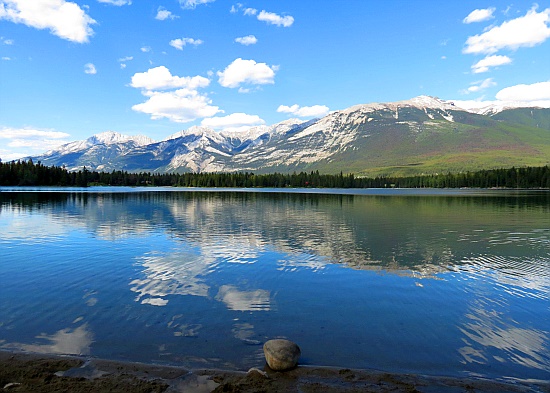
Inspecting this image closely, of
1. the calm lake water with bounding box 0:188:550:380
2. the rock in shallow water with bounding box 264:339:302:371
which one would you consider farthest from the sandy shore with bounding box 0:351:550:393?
the calm lake water with bounding box 0:188:550:380

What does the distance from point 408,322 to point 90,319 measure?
55.1ft

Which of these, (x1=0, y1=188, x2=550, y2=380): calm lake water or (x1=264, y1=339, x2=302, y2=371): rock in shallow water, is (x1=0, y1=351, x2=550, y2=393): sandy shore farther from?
(x1=0, y1=188, x2=550, y2=380): calm lake water

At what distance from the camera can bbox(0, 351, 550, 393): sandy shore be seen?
1322 cm

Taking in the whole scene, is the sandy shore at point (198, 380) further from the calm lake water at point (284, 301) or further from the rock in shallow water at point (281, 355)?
the calm lake water at point (284, 301)

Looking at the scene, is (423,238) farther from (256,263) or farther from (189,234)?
(189,234)

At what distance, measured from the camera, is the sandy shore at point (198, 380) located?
13219mm

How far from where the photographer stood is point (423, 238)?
49969 mm

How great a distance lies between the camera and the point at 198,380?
1387cm

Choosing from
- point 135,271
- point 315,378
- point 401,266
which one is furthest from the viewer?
point 401,266

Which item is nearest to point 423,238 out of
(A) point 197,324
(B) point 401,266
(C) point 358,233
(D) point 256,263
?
(C) point 358,233

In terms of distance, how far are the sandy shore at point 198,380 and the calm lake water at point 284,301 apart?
82 centimetres

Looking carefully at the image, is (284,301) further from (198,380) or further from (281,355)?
(198,380)

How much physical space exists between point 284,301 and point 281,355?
28.9 ft

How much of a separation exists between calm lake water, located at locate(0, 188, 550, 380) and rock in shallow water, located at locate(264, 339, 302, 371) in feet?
2.77
